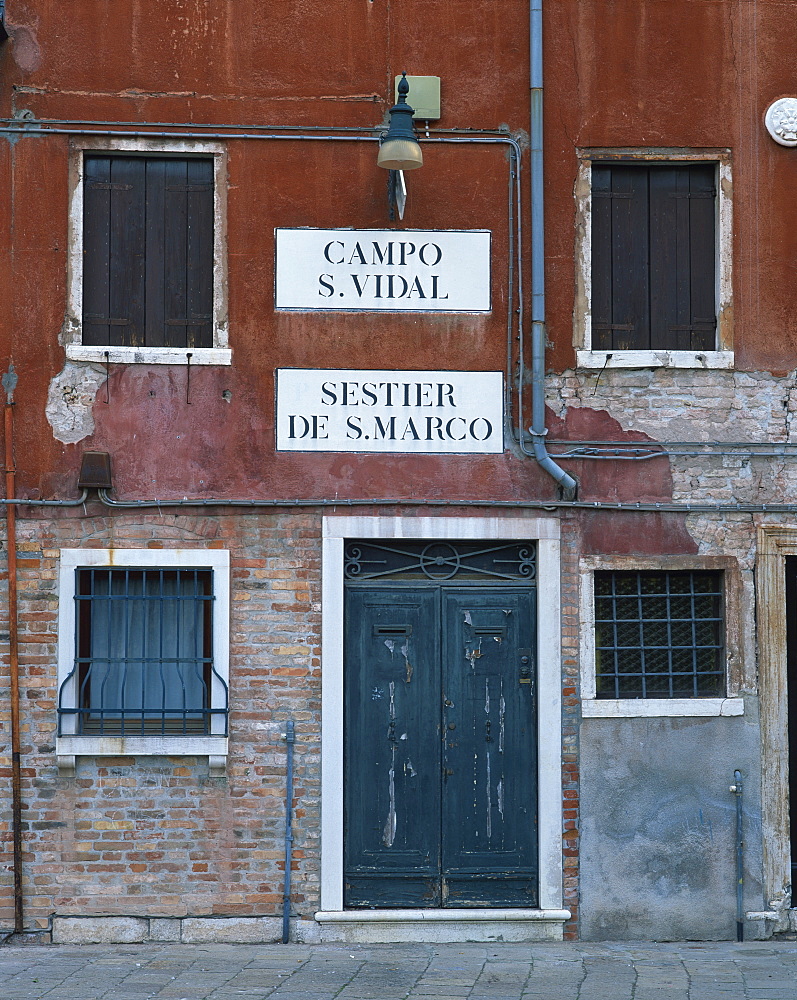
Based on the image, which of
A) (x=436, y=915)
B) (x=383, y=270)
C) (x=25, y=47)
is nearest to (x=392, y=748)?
(x=436, y=915)

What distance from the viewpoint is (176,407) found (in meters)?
8.62

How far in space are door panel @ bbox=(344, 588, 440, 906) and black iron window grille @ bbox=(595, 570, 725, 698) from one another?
1161 millimetres

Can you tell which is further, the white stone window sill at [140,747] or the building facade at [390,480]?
the building facade at [390,480]

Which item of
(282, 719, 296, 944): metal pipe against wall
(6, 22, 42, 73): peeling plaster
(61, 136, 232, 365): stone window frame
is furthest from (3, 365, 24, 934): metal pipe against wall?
(6, 22, 42, 73): peeling plaster

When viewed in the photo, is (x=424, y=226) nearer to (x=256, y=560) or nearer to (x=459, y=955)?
(x=256, y=560)

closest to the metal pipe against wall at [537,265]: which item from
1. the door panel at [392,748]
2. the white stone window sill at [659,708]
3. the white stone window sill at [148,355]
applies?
the door panel at [392,748]

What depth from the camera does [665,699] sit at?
8.66 m

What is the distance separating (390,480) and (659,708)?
7.63ft

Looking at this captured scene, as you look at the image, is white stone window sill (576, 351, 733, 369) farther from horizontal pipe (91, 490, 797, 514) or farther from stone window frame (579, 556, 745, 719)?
stone window frame (579, 556, 745, 719)

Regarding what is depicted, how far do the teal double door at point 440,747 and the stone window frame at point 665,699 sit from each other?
37 centimetres

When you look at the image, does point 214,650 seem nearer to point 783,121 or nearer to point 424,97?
point 424,97

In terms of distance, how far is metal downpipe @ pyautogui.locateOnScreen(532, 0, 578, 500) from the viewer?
8.68m

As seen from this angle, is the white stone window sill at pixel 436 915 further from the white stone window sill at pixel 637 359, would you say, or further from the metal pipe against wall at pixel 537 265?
the white stone window sill at pixel 637 359

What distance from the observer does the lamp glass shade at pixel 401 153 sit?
320 inches
